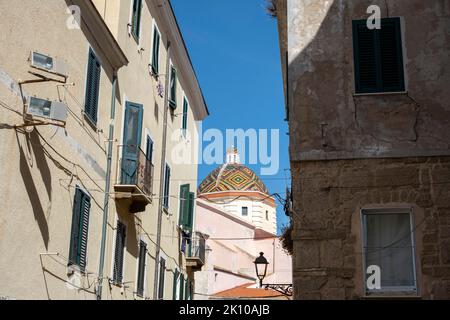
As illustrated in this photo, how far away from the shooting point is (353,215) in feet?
38.4

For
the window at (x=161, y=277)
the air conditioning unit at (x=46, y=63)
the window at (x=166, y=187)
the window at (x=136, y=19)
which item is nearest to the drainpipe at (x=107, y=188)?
the window at (x=136, y=19)

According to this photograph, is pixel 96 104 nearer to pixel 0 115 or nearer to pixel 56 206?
pixel 56 206

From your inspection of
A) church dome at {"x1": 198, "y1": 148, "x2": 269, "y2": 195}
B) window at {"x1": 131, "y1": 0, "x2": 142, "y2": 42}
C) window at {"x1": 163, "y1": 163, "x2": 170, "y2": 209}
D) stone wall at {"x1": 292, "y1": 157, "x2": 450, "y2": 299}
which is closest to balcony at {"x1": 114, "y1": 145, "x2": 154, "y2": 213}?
window at {"x1": 131, "y1": 0, "x2": 142, "y2": 42}

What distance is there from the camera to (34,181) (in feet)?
41.4

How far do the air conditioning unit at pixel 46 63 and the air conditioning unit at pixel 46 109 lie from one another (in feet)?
1.84

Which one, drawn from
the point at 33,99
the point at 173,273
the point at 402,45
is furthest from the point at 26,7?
the point at 173,273

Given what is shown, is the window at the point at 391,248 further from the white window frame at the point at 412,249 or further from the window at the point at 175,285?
the window at the point at 175,285

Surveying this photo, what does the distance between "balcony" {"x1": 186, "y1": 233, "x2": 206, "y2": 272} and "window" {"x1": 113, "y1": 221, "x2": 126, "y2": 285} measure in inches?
323

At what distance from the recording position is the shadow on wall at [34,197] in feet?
40.0

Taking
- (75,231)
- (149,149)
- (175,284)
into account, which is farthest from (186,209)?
(75,231)

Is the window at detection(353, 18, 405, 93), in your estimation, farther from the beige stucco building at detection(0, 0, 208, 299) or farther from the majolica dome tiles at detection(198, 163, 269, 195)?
the majolica dome tiles at detection(198, 163, 269, 195)

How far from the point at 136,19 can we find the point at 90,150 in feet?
16.4

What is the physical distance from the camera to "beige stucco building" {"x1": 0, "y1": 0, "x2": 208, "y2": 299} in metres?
12.1

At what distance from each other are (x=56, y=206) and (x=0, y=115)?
2.62 meters
